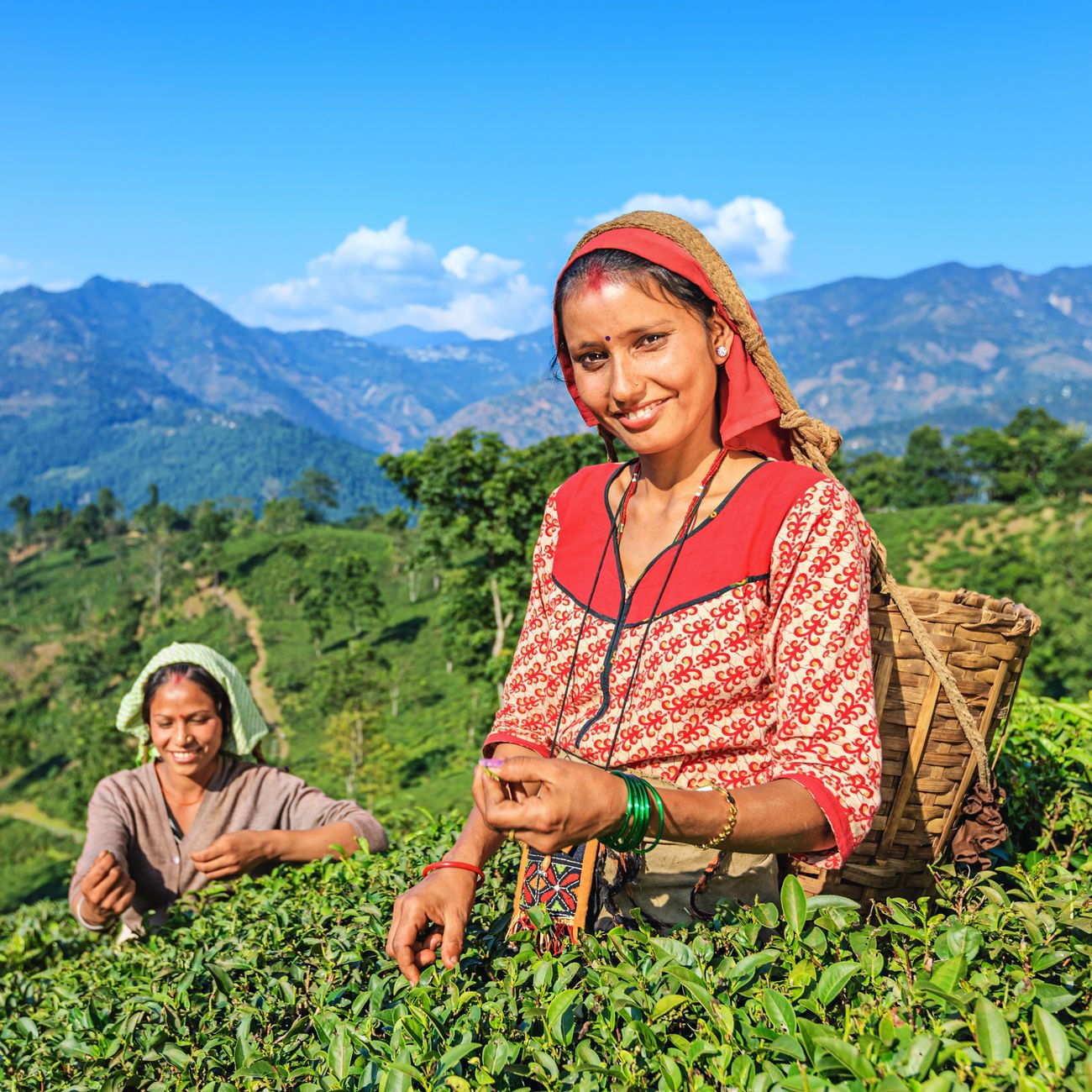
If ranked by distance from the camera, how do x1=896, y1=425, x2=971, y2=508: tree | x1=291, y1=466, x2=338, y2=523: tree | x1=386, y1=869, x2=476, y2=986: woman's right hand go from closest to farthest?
x1=386, y1=869, x2=476, y2=986: woman's right hand, x1=896, y1=425, x2=971, y2=508: tree, x1=291, y1=466, x2=338, y2=523: tree

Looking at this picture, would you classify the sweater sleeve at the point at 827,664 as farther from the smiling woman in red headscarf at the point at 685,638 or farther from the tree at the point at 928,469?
the tree at the point at 928,469

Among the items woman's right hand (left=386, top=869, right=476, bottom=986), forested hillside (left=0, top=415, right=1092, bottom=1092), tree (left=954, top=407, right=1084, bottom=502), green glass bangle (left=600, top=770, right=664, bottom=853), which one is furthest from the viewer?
tree (left=954, top=407, right=1084, bottom=502)

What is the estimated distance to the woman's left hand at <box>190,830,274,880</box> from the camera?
10.5ft

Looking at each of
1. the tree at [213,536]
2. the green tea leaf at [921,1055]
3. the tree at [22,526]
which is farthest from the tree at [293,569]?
the green tea leaf at [921,1055]

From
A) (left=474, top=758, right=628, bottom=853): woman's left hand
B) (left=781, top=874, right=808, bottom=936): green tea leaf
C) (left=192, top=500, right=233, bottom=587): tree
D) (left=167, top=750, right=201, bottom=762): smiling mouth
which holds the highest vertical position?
(left=474, top=758, right=628, bottom=853): woman's left hand

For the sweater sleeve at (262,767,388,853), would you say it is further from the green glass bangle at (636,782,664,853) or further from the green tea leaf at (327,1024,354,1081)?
the green glass bangle at (636,782,664,853)

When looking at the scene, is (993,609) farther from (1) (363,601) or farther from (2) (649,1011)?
(1) (363,601)

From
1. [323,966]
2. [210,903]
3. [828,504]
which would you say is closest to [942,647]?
[828,504]

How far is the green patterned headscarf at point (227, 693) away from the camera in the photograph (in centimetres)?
379

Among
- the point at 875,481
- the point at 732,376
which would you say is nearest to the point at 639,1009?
the point at 732,376

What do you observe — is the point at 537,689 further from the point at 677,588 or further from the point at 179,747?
the point at 179,747

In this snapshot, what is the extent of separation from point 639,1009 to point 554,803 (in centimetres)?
32

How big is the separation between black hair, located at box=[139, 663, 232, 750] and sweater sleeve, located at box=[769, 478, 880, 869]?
9.03 ft

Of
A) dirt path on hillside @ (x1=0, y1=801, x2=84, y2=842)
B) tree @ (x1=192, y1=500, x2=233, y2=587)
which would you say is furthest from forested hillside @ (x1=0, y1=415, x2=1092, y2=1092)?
tree @ (x1=192, y1=500, x2=233, y2=587)
